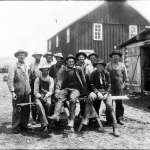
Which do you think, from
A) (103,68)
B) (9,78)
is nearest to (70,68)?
(103,68)

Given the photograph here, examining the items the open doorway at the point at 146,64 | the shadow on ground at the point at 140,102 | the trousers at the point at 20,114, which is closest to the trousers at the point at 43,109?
the trousers at the point at 20,114

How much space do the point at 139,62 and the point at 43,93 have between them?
8.47m

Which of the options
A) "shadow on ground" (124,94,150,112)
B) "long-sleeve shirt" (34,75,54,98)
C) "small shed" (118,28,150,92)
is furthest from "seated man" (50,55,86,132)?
"small shed" (118,28,150,92)

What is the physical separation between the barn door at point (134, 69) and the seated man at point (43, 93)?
323 inches

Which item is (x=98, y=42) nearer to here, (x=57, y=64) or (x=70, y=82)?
(x=57, y=64)

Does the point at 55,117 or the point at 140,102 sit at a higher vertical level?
the point at 55,117

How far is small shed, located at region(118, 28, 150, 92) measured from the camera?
1320 centimetres

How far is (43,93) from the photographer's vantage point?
688cm

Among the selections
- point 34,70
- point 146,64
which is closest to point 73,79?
point 34,70

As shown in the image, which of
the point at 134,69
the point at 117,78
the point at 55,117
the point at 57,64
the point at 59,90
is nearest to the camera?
the point at 55,117

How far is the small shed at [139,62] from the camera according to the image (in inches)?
520

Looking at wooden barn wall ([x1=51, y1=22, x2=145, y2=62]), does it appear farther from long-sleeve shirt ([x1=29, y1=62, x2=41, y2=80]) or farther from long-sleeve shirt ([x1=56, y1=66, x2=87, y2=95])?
long-sleeve shirt ([x1=56, y1=66, x2=87, y2=95])

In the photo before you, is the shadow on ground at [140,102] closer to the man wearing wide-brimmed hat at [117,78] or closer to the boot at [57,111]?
the man wearing wide-brimmed hat at [117,78]

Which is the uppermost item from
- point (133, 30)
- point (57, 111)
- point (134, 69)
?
point (133, 30)
